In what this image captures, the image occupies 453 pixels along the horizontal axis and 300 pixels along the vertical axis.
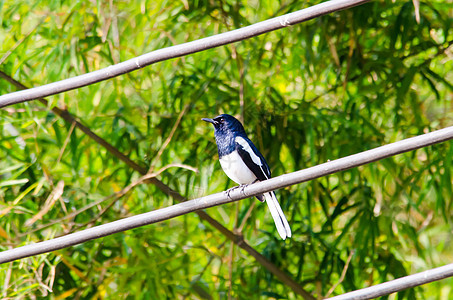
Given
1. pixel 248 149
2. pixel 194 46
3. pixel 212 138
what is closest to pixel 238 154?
pixel 248 149

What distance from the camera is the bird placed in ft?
9.79

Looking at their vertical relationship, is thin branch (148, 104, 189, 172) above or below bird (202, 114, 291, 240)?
above

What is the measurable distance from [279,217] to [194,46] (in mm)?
1121

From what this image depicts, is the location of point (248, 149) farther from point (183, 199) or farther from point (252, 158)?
point (183, 199)

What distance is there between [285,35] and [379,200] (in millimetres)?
968

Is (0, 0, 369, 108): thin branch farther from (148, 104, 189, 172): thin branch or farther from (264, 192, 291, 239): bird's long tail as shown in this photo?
(148, 104, 189, 172): thin branch

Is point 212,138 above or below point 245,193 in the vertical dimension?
above

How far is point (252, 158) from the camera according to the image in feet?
9.75

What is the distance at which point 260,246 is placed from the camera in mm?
3604

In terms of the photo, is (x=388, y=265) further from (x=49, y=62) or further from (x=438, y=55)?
(x=49, y=62)

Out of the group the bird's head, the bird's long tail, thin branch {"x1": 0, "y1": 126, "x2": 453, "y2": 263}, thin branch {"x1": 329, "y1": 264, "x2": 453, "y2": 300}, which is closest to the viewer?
thin branch {"x1": 0, "y1": 126, "x2": 453, "y2": 263}

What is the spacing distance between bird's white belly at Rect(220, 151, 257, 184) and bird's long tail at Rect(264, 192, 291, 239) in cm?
19

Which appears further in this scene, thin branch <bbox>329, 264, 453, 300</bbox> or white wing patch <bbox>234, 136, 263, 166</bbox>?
white wing patch <bbox>234, 136, 263, 166</bbox>

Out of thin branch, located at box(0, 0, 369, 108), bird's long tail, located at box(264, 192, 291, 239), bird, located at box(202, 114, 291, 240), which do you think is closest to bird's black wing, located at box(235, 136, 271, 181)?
bird, located at box(202, 114, 291, 240)
